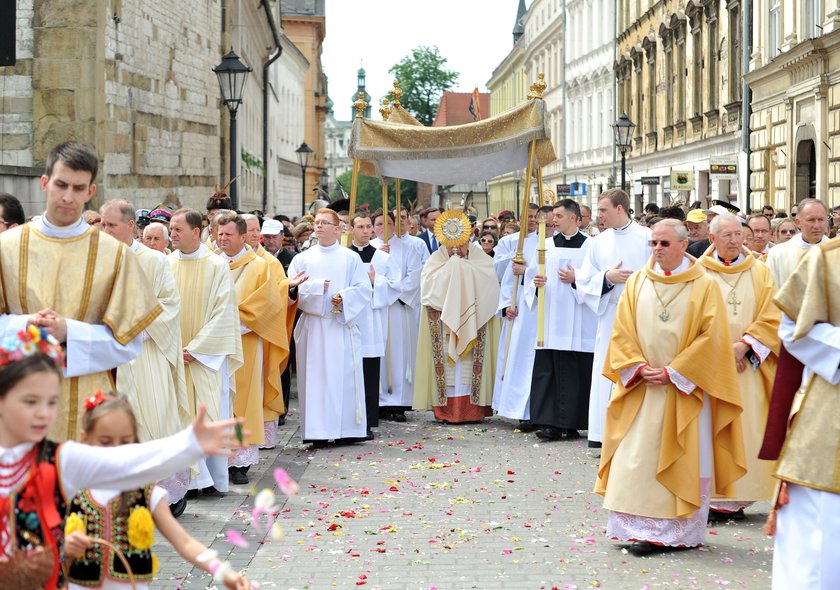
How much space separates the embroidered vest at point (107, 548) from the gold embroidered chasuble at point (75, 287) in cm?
111

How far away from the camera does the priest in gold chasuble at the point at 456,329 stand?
1320 cm

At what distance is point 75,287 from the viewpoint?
5168mm

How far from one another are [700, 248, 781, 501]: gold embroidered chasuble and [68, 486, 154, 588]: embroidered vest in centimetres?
499

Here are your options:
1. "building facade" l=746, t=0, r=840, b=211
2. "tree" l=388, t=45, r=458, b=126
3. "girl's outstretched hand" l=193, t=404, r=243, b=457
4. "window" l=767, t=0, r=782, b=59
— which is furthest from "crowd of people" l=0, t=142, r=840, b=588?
"tree" l=388, t=45, r=458, b=126

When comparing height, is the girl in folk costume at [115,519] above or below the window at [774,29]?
below

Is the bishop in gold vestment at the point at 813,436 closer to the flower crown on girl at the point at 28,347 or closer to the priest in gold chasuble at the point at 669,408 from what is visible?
the priest in gold chasuble at the point at 669,408

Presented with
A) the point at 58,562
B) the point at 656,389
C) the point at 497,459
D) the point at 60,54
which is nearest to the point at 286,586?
the point at 656,389

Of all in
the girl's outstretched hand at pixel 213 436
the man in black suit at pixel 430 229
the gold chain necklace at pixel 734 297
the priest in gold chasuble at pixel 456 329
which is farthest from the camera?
the man in black suit at pixel 430 229

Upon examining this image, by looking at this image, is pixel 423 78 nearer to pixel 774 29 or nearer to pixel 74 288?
pixel 774 29

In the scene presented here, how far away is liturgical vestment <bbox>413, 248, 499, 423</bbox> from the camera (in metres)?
13.2

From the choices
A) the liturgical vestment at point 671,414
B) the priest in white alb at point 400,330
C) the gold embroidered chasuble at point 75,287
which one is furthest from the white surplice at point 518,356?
the gold embroidered chasuble at point 75,287

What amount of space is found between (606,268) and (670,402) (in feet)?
11.1

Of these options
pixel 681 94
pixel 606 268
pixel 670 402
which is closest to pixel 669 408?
pixel 670 402

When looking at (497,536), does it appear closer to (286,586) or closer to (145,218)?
(286,586)
